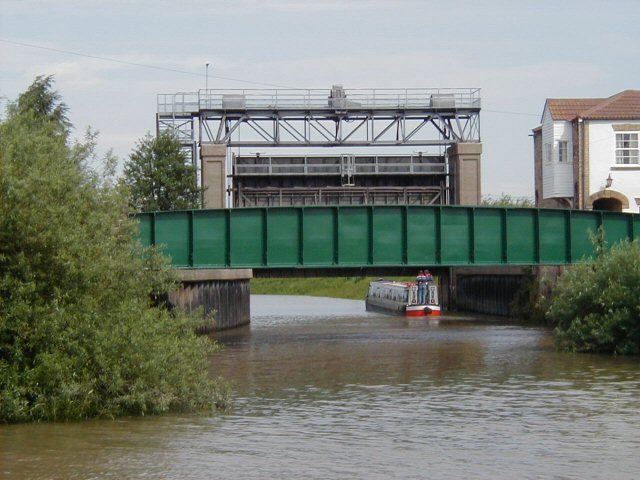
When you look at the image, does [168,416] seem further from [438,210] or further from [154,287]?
[438,210]

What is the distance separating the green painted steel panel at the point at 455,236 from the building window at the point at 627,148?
1617 centimetres

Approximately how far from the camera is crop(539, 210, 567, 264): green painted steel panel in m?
50.3

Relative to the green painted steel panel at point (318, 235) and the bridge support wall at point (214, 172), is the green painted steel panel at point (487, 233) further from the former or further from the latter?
the bridge support wall at point (214, 172)

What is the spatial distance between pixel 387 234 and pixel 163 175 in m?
18.8

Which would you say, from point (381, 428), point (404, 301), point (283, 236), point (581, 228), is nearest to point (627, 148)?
point (581, 228)

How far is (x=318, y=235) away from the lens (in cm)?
4816

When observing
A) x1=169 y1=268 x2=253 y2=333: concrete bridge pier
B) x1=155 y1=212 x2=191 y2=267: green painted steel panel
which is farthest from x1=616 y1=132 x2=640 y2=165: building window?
x1=155 y1=212 x2=191 y2=267: green painted steel panel

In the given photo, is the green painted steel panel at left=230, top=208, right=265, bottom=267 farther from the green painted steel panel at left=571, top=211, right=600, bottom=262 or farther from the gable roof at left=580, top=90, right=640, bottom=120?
the gable roof at left=580, top=90, right=640, bottom=120

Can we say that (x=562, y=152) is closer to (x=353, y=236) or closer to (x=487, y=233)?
(x=487, y=233)

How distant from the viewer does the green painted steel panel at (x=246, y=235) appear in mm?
47438

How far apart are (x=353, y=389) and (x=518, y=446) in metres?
9.31

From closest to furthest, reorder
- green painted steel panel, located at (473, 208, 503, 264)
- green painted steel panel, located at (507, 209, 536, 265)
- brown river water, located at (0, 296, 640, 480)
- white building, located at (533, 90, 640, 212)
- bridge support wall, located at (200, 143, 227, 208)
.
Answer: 1. brown river water, located at (0, 296, 640, 480)
2. green painted steel panel, located at (473, 208, 503, 264)
3. green painted steel panel, located at (507, 209, 536, 265)
4. white building, located at (533, 90, 640, 212)
5. bridge support wall, located at (200, 143, 227, 208)

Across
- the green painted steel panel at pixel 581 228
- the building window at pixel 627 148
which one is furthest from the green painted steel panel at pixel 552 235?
the building window at pixel 627 148

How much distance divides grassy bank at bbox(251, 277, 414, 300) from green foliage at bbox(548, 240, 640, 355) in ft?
210
